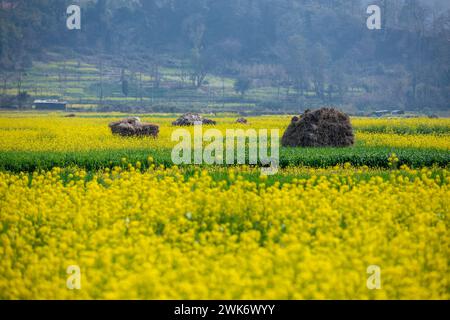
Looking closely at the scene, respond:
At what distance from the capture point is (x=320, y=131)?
27.1 meters

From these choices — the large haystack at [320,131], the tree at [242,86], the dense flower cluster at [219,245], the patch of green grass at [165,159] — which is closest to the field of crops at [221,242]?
the dense flower cluster at [219,245]

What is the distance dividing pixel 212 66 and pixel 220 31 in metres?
18.4

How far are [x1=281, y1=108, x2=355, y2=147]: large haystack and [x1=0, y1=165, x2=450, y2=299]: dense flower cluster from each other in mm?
12303

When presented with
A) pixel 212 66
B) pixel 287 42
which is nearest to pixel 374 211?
pixel 212 66

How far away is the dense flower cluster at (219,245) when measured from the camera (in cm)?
858

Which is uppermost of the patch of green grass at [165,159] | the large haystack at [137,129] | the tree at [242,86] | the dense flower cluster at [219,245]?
the tree at [242,86]

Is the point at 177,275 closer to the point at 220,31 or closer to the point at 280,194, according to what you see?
the point at 280,194

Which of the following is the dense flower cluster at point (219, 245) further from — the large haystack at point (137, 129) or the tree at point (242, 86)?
the tree at point (242, 86)

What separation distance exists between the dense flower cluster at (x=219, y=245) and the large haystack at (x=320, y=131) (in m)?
12.3

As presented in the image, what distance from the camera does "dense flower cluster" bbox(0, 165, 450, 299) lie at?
8578 mm

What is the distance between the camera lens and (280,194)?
12.6 m

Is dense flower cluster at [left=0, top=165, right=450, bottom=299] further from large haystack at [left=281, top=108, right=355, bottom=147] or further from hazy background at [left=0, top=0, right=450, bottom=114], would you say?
hazy background at [left=0, top=0, right=450, bottom=114]

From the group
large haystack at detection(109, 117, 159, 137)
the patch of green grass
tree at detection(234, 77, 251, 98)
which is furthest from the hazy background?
the patch of green grass

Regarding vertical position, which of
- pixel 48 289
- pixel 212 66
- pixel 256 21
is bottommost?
pixel 48 289
